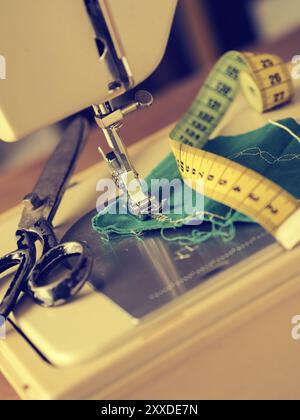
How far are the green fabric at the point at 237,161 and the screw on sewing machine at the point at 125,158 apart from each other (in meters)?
0.02

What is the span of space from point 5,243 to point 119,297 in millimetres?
336

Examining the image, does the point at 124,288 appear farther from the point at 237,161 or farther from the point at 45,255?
the point at 237,161

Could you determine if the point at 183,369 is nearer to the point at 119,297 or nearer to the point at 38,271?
the point at 119,297

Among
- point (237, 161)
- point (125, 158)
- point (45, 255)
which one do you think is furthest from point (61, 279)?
point (237, 161)

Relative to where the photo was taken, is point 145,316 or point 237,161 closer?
point 145,316

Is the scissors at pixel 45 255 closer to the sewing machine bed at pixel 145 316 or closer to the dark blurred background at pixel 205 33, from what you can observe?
the sewing machine bed at pixel 145 316

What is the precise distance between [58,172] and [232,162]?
A: 0.38 m

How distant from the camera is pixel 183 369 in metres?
0.84

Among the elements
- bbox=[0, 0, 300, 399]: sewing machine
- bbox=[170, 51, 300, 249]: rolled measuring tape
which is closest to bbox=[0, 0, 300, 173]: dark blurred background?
bbox=[170, 51, 300, 249]: rolled measuring tape

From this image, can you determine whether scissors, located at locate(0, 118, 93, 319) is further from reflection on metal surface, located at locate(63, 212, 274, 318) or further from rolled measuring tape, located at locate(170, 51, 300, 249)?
rolled measuring tape, located at locate(170, 51, 300, 249)

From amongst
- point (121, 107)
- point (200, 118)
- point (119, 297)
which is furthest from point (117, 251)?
point (200, 118)

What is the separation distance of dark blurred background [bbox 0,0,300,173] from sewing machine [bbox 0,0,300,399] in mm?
1612

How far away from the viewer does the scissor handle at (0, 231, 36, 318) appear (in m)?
0.92

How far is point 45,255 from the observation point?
3.12ft
